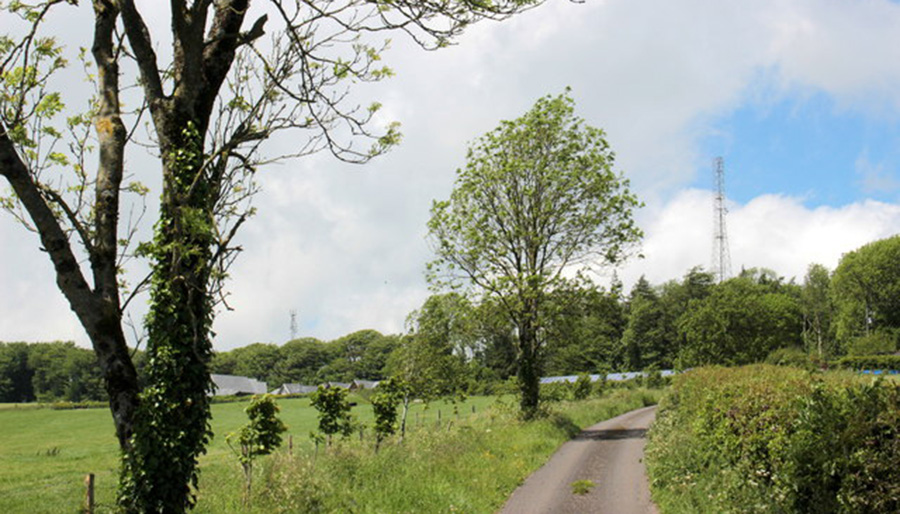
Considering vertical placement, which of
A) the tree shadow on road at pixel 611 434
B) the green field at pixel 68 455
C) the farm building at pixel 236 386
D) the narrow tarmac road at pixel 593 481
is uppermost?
the narrow tarmac road at pixel 593 481

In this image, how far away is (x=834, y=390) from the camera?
8.01 m

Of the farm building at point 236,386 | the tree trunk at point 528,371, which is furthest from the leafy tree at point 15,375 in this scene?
the tree trunk at point 528,371

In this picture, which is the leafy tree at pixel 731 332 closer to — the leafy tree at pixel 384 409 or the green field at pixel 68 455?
the green field at pixel 68 455

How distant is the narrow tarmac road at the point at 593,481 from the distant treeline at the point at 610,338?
6775 mm

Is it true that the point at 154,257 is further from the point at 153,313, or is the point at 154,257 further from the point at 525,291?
the point at 525,291

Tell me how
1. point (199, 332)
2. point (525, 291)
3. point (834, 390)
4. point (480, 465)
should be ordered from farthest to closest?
point (525, 291) < point (480, 465) < point (834, 390) < point (199, 332)

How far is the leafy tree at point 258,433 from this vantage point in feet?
42.8

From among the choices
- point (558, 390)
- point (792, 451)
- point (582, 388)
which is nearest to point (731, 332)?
point (582, 388)

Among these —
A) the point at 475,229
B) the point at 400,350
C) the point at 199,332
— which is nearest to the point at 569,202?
the point at 475,229

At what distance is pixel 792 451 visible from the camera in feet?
26.6

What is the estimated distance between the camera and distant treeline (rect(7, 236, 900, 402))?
89.7ft

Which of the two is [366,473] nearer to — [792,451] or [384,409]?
[384,409]

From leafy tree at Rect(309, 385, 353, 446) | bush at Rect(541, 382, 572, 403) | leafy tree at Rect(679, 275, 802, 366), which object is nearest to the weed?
leafy tree at Rect(309, 385, 353, 446)

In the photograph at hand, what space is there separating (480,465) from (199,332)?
9.86 m
